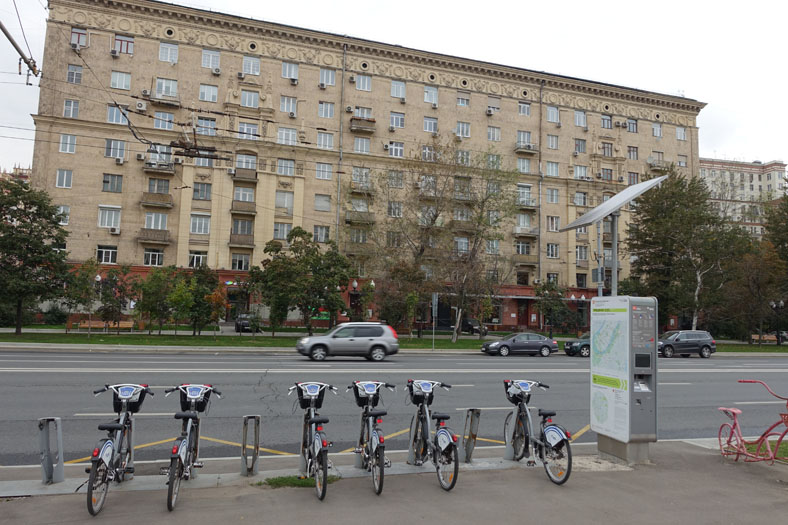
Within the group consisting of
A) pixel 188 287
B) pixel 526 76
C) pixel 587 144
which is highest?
pixel 526 76

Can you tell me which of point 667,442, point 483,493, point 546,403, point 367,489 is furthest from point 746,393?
point 367,489

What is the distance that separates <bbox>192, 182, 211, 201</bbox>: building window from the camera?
4188 centimetres

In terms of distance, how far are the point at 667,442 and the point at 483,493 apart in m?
4.05

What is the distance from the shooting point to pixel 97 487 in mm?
4609

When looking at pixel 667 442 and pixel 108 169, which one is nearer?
pixel 667 442

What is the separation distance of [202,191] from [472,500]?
135ft

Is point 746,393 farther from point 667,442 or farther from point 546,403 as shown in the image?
point 667,442

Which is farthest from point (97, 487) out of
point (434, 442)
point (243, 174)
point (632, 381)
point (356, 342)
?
point (243, 174)

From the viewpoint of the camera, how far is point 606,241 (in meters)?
52.0

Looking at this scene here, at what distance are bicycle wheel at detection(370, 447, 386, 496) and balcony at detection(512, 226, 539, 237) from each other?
153 feet

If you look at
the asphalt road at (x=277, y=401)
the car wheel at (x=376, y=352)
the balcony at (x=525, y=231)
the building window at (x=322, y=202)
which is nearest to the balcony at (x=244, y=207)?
the building window at (x=322, y=202)

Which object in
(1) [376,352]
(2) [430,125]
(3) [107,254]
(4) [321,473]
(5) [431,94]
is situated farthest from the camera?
(2) [430,125]

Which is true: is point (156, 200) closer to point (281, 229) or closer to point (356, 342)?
point (281, 229)

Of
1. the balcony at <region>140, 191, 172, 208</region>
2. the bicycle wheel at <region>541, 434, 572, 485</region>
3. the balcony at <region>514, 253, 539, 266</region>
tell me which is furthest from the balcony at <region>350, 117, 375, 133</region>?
the bicycle wheel at <region>541, 434, 572, 485</region>
